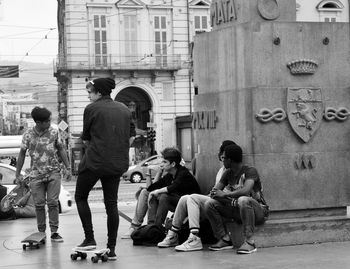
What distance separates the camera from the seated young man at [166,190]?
9.28 m

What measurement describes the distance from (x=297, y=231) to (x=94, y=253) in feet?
8.03

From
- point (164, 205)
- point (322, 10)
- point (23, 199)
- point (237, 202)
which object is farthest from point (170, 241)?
point (322, 10)

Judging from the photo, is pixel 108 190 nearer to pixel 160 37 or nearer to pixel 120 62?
pixel 120 62

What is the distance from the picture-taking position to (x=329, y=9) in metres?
47.9

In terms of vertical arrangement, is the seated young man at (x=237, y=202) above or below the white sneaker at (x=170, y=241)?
above

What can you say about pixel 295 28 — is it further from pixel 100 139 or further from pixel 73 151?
pixel 73 151

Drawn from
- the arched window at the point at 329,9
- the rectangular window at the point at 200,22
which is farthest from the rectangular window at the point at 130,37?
the arched window at the point at 329,9

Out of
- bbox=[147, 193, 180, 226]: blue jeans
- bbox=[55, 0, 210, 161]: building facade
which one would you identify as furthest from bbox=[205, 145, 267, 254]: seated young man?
bbox=[55, 0, 210, 161]: building facade

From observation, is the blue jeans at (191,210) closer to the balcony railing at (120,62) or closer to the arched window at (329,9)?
the balcony railing at (120,62)

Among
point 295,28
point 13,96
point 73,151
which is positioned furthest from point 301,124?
point 13,96

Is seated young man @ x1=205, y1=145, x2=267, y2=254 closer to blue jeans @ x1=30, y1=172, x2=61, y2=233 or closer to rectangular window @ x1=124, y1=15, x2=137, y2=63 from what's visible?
blue jeans @ x1=30, y1=172, x2=61, y2=233

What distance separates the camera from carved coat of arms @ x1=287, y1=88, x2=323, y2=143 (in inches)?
350

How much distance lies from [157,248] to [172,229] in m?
0.29

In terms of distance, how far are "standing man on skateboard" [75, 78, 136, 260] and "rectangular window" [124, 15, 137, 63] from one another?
39.9 meters
